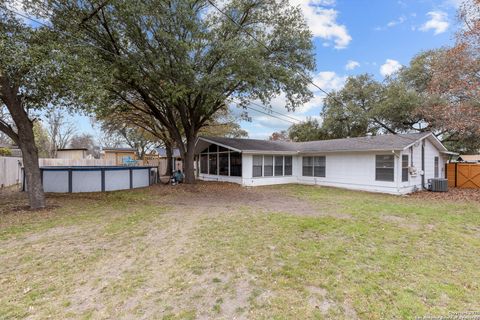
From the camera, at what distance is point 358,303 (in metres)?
2.93

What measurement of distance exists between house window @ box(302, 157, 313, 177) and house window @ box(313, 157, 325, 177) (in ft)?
0.81

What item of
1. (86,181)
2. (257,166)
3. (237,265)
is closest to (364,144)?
(257,166)

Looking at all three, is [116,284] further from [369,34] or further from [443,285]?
[369,34]

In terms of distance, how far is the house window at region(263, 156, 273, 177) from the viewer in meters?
15.2

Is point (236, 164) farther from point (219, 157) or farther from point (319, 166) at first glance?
point (319, 166)

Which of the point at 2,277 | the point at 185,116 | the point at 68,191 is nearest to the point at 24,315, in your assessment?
the point at 2,277

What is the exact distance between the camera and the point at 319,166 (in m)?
15.3

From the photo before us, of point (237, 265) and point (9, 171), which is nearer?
point (237, 265)

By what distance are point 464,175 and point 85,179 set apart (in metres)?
20.9

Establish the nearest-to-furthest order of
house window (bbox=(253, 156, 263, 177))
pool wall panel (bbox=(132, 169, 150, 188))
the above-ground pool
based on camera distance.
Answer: the above-ground pool, pool wall panel (bbox=(132, 169, 150, 188)), house window (bbox=(253, 156, 263, 177))

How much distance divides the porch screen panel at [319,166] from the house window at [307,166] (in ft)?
0.81

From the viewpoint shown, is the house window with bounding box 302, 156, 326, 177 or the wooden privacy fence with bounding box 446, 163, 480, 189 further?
the house window with bounding box 302, 156, 326, 177

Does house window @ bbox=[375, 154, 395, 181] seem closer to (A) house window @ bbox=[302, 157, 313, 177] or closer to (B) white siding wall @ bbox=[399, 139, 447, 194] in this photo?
(B) white siding wall @ bbox=[399, 139, 447, 194]

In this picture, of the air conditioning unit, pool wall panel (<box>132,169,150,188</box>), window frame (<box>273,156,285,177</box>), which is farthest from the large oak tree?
the air conditioning unit
